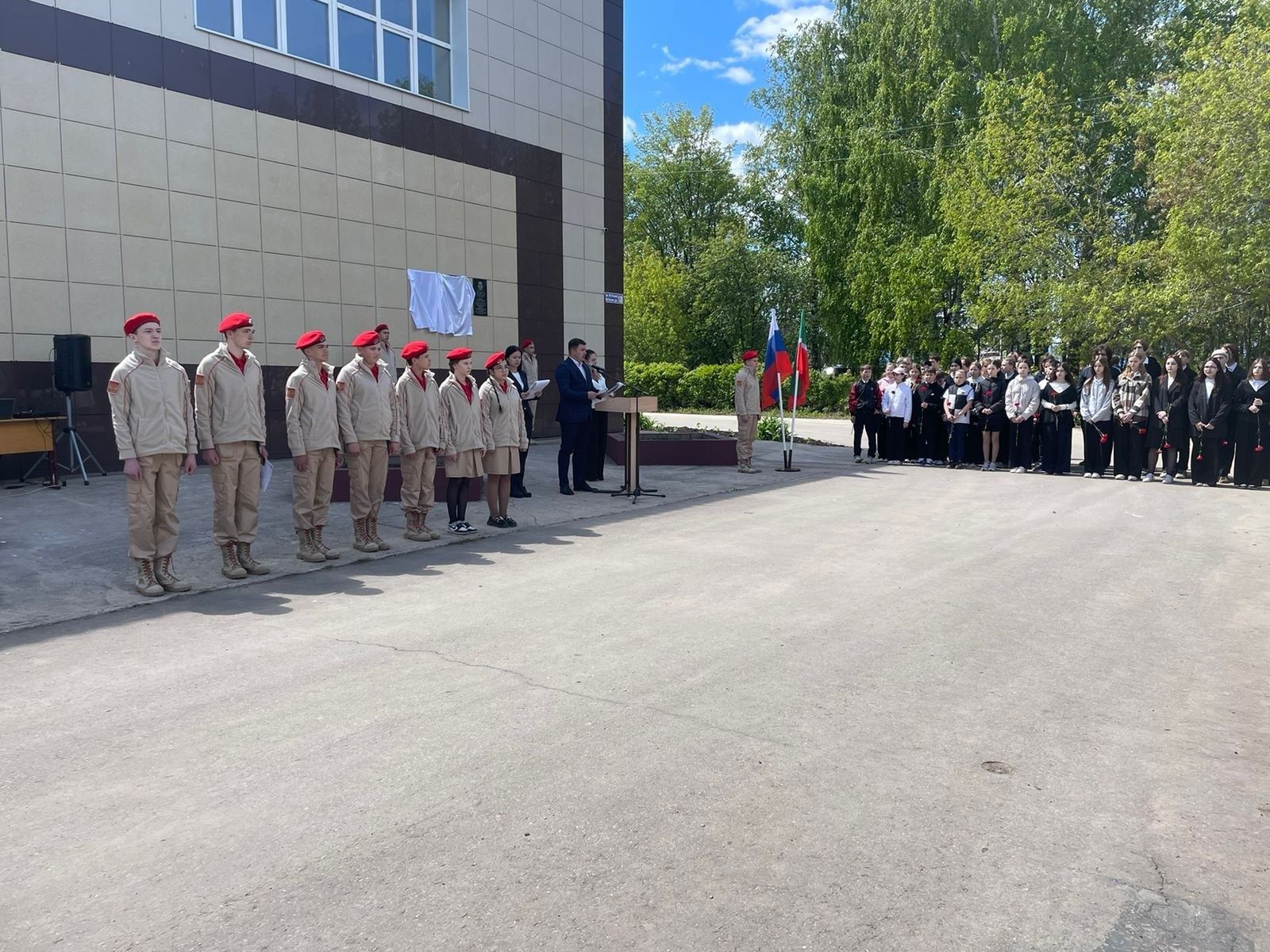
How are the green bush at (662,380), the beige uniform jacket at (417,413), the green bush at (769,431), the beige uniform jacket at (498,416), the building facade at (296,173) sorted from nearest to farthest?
the beige uniform jacket at (417,413) → the beige uniform jacket at (498,416) → the building facade at (296,173) → the green bush at (769,431) → the green bush at (662,380)

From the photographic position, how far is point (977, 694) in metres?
5.19

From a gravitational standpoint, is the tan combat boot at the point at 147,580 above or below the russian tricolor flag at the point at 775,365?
below

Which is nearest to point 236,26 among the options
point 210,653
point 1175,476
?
point 210,653

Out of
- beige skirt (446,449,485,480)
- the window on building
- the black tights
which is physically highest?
the window on building

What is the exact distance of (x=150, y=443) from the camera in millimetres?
7695

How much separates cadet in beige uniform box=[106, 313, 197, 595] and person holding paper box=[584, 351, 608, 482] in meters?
6.43

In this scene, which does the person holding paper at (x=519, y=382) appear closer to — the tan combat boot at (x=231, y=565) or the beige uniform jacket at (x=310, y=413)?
the beige uniform jacket at (x=310, y=413)

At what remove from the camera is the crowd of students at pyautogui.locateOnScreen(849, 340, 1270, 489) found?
14.8 m

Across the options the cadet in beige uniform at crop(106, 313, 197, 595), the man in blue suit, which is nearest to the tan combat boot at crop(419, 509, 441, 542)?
the cadet in beige uniform at crop(106, 313, 197, 595)

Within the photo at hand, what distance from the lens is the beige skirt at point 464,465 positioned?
10312 mm

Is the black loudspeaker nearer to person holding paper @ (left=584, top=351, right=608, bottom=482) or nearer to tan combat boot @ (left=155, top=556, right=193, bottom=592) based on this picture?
tan combat boot @ (left=155, top=556, right=193, bottom=592)

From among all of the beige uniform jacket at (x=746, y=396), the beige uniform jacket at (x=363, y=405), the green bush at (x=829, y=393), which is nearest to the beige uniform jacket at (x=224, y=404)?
the beige uniform jacket at (x=363, y=405)

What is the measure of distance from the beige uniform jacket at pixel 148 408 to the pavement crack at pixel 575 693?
2.71 meters

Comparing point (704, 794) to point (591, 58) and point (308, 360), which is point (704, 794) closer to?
point (308, 360)
